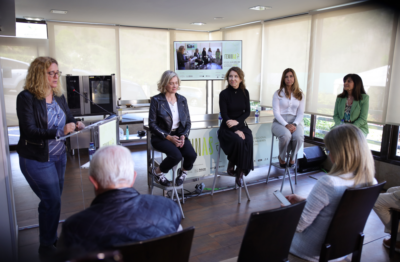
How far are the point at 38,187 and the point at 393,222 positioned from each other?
262cm

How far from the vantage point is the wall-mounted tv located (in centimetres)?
488

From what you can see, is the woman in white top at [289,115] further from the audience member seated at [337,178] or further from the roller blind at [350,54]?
the audience member seated at [337,178]

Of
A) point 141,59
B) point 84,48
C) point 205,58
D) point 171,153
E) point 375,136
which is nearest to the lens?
point 171,153

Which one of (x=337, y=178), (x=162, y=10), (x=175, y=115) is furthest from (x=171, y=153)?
(x=162, y=10)

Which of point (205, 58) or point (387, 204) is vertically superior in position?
point (205, 58)

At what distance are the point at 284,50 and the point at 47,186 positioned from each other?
4.81 m

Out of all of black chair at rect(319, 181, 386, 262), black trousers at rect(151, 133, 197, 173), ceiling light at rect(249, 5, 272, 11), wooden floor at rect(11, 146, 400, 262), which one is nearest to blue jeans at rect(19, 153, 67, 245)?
wooden floor at rect(11, 146, 400, 262)

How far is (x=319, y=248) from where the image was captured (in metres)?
1.66

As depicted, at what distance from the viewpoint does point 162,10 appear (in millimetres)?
5047

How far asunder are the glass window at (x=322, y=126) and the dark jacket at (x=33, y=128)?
172 inches

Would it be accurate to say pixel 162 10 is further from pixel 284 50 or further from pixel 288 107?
pixel 288 107

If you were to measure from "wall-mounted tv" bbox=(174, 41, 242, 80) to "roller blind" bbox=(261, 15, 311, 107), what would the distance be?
114 centimetres

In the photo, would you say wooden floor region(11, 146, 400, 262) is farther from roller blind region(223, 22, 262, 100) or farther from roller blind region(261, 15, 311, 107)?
roller blind region(223, 22, 262, 100)

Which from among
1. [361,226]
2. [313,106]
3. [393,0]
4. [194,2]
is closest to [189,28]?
[194,2]
